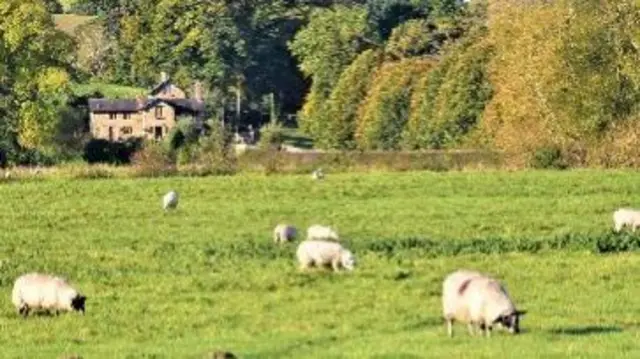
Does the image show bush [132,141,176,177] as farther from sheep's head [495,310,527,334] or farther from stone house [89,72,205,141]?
stone house [89,72,205,141]

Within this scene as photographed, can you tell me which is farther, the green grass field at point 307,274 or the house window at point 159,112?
Answer: the house window at point 159,112

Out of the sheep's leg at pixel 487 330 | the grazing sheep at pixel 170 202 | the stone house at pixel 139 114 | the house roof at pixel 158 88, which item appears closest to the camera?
the sheep's leg at pixel 487 330

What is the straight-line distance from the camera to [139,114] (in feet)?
469

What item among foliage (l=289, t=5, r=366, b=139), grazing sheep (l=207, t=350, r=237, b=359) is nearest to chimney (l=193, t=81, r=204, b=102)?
foliage (l=289, t=5, r=366, b=139)

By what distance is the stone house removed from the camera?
461 feet

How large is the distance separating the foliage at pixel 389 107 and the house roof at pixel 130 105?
92.2ft

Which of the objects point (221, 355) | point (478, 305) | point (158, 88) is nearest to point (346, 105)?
point (158, 88)

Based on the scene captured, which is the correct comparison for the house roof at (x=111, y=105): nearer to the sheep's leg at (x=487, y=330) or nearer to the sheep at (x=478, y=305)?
the sheep at (x=478, y=305)

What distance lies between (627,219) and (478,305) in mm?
19794

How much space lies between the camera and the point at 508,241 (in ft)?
121

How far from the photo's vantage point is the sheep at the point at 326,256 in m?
31.5

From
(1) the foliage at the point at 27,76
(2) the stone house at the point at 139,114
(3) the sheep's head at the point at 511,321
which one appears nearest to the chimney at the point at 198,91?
(2) the stone house at the point at 139,114

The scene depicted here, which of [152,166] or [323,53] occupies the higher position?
[323,53]

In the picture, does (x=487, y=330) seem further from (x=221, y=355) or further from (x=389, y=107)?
(x=389, y=107)
